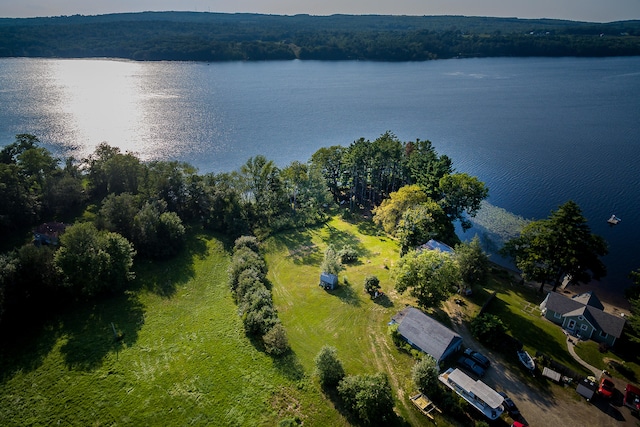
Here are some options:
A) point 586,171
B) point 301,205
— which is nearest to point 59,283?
point 301,205

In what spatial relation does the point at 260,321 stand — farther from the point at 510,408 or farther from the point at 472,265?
the point at 472,265

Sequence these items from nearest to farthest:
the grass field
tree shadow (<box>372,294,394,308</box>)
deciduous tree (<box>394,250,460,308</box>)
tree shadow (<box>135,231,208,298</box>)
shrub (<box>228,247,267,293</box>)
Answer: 1. the grass field
2. deciduous tree (<box>394,250,460,308</box>)
3. tree shadow (<box>372,294,394,308</box>)
4. shrub (<box>228,247,267,293</box>)
5. tree shadow (<box>135,231,208,298</box>)

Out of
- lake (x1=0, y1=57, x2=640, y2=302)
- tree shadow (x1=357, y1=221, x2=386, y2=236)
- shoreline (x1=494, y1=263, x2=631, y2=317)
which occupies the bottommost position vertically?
shoreline (x1=494, y1=263, x2=631, y2=317)

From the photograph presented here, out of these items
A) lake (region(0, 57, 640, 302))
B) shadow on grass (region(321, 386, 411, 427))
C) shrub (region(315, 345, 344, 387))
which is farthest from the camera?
lake (region(0, 57, 640, 302))

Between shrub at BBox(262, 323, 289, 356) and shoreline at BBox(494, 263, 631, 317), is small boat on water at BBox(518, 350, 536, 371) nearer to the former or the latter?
shoreline at BBox(494, 263, 631, 317)

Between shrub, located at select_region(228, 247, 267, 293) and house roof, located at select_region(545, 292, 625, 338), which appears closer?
house roof, located at select_region(545, 292, 625, 338)

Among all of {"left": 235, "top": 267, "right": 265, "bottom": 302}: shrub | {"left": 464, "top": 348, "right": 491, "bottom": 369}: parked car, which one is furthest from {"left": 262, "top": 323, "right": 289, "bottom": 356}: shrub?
{"left": 464, "top": 348, "right": 491, "bottom": 369}: parked car

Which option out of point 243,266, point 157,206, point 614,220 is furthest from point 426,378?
point 614,220
